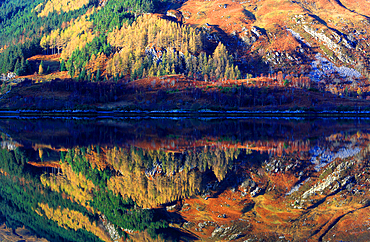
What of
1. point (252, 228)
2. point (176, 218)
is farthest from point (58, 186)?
point (252, 228)

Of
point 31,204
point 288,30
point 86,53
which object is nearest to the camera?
point 31,204

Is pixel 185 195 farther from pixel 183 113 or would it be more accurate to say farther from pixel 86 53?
pixel 86 53

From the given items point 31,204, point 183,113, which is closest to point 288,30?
point 183,113

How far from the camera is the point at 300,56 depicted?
366 ft

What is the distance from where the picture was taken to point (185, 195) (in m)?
9.78

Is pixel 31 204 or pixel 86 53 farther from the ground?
pixel 86 53

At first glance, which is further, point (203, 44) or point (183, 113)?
point (203, 44)

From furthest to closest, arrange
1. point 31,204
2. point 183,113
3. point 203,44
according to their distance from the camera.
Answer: point 203,44, point 183,113, point 31,204

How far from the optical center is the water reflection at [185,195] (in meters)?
7.56

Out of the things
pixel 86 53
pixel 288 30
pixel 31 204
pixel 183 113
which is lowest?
pixel 183 113

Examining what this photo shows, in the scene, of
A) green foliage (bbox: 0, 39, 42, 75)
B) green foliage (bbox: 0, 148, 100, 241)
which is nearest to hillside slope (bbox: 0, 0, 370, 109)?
green foliage (bbox: 0, 39, 42, 75)

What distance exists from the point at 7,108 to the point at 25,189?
230 feet

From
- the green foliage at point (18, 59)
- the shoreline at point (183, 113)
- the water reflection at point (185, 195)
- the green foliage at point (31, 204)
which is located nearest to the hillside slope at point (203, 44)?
the green foliage at point (18, 59)

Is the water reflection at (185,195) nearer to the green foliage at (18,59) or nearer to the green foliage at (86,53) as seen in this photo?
the green foliage at (86,53)
